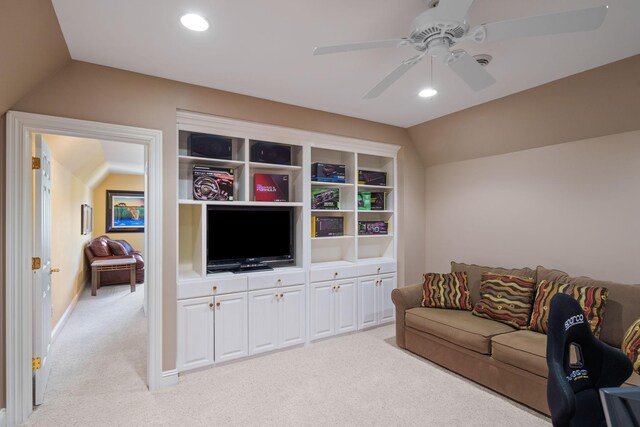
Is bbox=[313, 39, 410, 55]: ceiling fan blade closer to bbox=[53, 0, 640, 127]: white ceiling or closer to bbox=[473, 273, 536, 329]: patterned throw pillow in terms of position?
bbox=[53, 0, 640, 127]: white ceiling

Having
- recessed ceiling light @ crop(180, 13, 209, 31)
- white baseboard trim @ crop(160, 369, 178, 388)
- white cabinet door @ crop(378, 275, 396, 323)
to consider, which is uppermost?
recessed ceiling light @ crop(180, 13, 209, 31)

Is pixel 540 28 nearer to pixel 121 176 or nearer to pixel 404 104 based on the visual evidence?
pixel 404 104

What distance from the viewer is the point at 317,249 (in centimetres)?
411

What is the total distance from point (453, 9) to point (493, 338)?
2.42 meters

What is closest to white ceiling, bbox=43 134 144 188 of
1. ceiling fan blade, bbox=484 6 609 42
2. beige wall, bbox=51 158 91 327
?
beige wall, bbox=51 158 91 327

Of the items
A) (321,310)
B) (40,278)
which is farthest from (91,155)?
(321,310)

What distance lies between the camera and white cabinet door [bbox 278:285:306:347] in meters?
3.43

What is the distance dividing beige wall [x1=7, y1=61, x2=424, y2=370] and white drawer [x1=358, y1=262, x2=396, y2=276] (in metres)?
1.71

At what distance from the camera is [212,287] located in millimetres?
3031

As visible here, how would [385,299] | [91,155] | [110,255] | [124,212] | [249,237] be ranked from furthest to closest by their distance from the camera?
[124,212]
[110,255]
[91,155]
[385,299]
[249,237]

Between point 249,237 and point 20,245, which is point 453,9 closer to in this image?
point 249,237

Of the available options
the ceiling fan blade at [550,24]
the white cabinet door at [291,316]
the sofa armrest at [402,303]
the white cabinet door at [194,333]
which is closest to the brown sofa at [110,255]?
the white cabinet door at [194,333]

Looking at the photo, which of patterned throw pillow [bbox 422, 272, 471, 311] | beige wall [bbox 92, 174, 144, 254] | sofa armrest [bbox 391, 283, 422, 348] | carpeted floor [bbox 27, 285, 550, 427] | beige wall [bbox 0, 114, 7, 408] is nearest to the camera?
beige wall [bbox 0, 114, 7, 408]

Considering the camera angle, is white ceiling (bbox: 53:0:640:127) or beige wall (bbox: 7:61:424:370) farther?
beige wall (bbox: 7:61:424:370)
